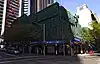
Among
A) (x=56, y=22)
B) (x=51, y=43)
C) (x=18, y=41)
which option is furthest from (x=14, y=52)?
(x=18, y=41)

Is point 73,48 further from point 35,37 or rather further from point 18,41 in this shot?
point 18,41

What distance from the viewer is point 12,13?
573ft

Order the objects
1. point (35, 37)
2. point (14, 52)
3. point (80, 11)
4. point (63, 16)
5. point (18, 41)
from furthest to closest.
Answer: point (80, 11), point (18, 41), point (35, 37), point (63, 16), point (14, 52)

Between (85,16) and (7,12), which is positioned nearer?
(85,16)

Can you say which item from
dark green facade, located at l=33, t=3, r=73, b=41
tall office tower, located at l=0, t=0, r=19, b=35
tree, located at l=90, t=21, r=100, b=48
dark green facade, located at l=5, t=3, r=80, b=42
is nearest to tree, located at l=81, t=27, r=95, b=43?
tree, located at l=90, t=21, r=100, b=48

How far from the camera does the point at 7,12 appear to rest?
546 feet

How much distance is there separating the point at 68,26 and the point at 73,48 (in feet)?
20.5

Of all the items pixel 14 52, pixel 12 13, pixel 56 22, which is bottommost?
pixel 14 52

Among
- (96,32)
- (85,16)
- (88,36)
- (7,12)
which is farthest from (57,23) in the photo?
(7,12)

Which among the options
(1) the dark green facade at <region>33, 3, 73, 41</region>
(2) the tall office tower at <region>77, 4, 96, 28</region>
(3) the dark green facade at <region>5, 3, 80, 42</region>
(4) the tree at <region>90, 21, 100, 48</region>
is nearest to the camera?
(4) the tree at <region>90, 21, 100, 48</region>

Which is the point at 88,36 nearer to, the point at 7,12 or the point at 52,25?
the point at 52,25

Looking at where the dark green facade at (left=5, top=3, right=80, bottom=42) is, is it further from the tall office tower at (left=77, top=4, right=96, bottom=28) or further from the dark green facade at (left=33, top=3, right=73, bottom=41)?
the tall office tower at (left=77, top=4, right=96, bottom=28)

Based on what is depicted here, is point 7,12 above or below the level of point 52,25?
above

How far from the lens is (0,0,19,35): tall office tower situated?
15614 cm
